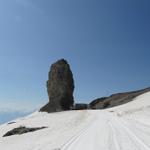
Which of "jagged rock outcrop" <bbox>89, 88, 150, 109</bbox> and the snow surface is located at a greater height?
"jagged rock outcrop" <bbox>89, 88, 150, 109</bbox>

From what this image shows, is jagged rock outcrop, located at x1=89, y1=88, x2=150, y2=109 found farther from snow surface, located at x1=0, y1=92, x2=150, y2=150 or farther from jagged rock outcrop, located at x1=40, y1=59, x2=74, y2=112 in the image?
snow surface, located at x1=0, y1=92, x2=150, y2=150

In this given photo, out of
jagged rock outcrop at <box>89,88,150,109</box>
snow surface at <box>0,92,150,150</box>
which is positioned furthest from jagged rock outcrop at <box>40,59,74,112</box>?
snow surface at <box>0,92,150,150</box>

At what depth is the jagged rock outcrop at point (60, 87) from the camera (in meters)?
78.3

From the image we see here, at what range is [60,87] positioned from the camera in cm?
7988

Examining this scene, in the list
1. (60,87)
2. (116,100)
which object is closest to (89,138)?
(60,87)

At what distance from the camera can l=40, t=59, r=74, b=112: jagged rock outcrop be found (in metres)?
78.3

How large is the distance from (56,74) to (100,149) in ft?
227

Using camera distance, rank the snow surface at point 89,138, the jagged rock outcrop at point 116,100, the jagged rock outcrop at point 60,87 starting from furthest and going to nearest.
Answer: the jagged rock outcrop at point 116,100
the jagged rock outcrop at point 60,87
the snow surface at point 89,138

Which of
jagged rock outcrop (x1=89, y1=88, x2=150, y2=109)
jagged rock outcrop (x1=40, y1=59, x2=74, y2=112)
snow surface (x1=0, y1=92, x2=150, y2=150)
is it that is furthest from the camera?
jagged rock outcrop (x1=89, y1=88, x2=150, y2=109)

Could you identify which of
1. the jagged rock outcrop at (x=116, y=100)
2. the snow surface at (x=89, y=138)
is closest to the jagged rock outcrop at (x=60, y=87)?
the jagged rock outcrop at (x=116, y=100)

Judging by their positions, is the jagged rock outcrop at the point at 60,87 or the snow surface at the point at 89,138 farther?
the jagged rock outcrop at the point at 60,87

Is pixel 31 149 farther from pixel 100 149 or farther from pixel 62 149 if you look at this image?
pixel 100 149

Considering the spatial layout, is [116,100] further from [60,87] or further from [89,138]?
[89,138]

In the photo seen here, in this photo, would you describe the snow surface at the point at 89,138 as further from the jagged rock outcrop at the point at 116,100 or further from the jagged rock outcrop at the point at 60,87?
the jagged rock outcrop at the point at 116,100
